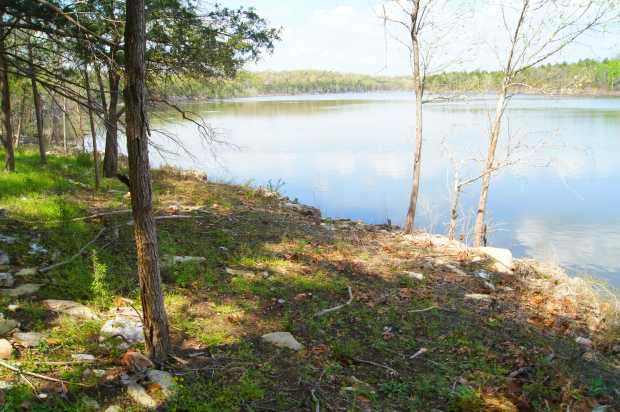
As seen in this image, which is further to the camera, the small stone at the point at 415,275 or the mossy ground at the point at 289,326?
the small stone at the point at 415,275

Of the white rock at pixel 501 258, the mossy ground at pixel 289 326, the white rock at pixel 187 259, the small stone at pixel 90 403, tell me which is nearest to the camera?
the small stone at pixel 90 403

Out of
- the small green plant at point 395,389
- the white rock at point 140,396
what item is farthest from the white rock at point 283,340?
the white rock at point 140,396

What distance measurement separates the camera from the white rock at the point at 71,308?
396cm

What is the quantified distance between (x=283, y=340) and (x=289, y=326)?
34 cm

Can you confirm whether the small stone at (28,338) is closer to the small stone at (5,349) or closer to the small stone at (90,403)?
the small stone at (5,349)

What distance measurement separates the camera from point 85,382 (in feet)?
10.0

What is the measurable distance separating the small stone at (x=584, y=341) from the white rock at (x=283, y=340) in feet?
10.7

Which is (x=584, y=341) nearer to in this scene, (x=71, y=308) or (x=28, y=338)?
(x=71, y=308)

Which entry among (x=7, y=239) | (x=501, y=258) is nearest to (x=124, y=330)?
(x=7, y=239)

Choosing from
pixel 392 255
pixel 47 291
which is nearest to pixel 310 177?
pixel 392 255

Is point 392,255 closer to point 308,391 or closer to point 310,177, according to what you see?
point 308,391

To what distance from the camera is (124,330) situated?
12.4 ft

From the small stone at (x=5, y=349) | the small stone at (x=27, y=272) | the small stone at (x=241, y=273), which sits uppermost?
the small stone at (x=27, y=272)

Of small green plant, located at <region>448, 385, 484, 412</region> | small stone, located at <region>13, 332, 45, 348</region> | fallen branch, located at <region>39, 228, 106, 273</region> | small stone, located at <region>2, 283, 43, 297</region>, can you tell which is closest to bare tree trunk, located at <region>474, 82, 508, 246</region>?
small green plant, located at <region>448, 385, 484, 412</region>
